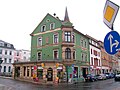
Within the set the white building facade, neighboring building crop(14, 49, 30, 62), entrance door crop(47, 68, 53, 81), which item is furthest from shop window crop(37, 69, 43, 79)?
neighboring building crop(14, 49, 30, 62)

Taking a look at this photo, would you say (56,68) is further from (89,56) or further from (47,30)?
(89,56)

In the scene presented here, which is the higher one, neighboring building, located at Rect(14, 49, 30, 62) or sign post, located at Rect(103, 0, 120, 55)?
neighboring building, located at Rect(14, 49, 30, 62)

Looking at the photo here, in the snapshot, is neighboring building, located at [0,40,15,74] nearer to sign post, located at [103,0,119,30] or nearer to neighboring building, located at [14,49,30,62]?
neighboring building, located at [14,49,30,62]

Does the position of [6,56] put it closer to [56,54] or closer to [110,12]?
[56,54]

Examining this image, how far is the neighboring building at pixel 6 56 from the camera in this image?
69031 millimetres

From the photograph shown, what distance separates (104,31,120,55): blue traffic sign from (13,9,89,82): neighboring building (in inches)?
1228

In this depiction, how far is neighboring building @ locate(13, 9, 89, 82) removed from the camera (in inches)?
1453

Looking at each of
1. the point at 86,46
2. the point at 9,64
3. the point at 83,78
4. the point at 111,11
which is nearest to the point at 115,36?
the point at 111,11

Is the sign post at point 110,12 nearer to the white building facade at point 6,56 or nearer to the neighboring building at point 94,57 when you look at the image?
the neighboring building at point 94,57

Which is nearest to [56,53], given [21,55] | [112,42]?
[112,42]

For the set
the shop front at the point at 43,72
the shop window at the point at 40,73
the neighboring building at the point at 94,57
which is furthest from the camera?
the neighboring building at the point at 94,57

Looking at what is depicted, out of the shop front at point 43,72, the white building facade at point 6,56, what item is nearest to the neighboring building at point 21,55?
the white building facade at point 6,56

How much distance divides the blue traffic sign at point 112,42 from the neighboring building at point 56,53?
102 ft

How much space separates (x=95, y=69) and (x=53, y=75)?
→ 2073 centimetres
